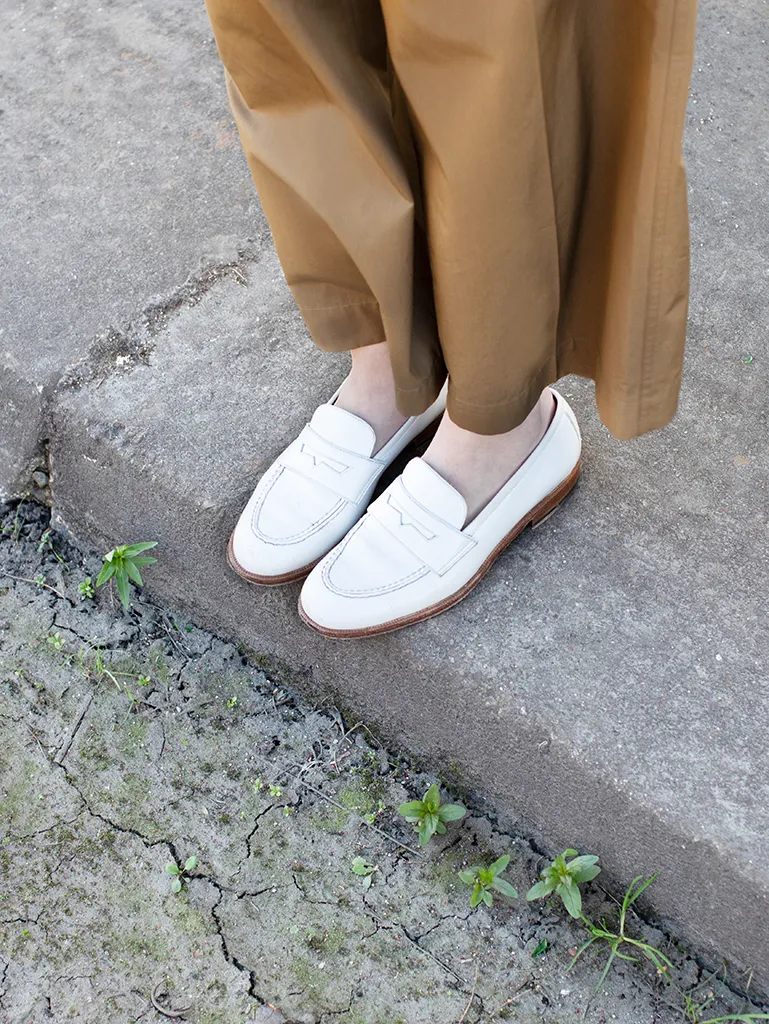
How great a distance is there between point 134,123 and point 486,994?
1652mm

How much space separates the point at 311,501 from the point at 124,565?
30 centimetres

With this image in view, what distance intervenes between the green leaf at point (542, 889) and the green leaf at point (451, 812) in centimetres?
12

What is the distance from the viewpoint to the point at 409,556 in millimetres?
1165

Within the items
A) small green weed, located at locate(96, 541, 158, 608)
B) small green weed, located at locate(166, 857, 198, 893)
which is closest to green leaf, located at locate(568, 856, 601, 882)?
small green weed, located at locate(166, 857, 198, 893)

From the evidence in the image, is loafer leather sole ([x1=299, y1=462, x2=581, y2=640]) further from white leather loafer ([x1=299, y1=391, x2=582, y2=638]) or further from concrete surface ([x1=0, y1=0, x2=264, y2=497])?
concrete surface ([x1=0, y1=0, x2=264, y2=497])

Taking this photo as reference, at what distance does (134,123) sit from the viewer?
1914 millimetres

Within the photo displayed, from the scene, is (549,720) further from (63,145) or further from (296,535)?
(63,145)

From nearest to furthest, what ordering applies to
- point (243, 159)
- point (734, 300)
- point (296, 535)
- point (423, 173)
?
point (423, 173), point (296, 535), point (734, 300), point (243, 159)

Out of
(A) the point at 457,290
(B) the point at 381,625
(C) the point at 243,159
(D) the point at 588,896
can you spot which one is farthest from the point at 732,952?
(C) the point at 243,159

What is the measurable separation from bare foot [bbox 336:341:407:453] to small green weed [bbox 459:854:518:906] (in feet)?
1.71

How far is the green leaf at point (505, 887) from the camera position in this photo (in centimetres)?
111

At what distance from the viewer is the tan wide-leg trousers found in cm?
82

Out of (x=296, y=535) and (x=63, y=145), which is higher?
(x=63, y=145)

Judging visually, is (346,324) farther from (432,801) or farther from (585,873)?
(585,873)
